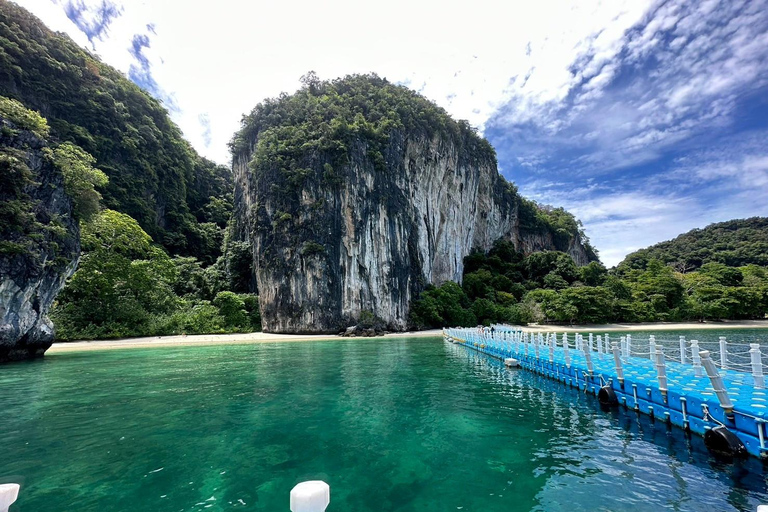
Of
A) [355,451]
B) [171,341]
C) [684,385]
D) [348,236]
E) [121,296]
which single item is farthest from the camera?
[348,236]

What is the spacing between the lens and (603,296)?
5044 centimetres

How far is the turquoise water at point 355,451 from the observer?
5312 millimetres

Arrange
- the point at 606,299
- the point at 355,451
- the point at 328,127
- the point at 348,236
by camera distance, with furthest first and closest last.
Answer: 1. the point at 606,299
2. the point at 328,127
3. the point at 348,236
4. the point at 355,451

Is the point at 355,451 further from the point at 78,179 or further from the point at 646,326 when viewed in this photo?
the point at 646,326

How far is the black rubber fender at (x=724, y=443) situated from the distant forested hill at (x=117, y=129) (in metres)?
58.4

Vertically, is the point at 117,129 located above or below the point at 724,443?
above

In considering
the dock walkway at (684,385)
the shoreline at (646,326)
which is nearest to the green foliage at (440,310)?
the shoreline at (646,326)

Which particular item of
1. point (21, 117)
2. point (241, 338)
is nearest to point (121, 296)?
point (241, 338)

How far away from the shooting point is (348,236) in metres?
47.2

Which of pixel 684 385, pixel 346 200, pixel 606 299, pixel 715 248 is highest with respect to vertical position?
pixel 715 248

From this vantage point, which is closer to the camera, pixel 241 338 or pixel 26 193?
pixel 26 193

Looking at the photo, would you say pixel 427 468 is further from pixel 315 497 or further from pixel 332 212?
pixel 332 212

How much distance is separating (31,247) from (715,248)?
415ft

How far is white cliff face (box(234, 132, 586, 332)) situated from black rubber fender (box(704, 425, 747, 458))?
40021 millimetres
